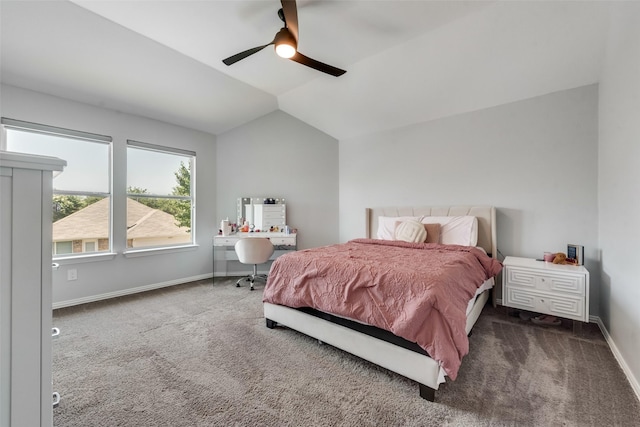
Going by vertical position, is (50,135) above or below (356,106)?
below

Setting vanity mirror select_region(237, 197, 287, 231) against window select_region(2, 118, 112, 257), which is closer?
window select_region(2, 118, 112, 257)

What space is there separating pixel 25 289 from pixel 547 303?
341cm

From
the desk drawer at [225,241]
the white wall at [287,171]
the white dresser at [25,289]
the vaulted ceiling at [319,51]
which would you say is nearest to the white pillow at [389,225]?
the white wall at [287,171]

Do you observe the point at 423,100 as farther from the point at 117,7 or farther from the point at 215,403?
the point at 215,403

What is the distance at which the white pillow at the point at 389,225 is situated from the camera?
11.2 ft

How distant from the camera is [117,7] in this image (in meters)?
2.12

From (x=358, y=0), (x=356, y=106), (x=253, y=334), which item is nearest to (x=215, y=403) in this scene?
(x=253, y=334)

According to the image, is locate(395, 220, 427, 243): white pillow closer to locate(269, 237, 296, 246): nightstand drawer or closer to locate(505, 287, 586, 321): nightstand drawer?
locate(505, 287, 586, 321): nightstand drawer

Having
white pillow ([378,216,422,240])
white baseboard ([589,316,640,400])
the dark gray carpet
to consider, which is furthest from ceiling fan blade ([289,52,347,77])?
white baseboard ([589,316,640,400])

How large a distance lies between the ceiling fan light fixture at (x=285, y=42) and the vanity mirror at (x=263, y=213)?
8.49 ft

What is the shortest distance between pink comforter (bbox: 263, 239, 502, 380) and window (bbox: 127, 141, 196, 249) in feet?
8.26

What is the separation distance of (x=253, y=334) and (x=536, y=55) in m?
3.66

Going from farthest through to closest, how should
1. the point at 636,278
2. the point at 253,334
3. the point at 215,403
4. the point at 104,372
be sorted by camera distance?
the point at 253,334
the point at 104,372
the point at 636,278
the point at 215,403

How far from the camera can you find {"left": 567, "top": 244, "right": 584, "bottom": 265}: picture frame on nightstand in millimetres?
2422
